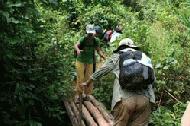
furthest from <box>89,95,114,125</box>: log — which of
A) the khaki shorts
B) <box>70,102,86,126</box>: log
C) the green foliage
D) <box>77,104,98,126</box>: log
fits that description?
the khaki shorts

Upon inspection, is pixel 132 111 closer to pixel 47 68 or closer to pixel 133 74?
pixel 133 74

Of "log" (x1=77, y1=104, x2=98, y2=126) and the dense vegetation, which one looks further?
"log" (x1=77, y1=104, x2=98, y2=126)

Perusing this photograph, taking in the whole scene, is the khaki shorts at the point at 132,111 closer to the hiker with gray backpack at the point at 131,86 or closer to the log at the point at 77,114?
the hiker with gray backpack at the point at 131,86

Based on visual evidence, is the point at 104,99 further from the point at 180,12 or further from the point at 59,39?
the point at 180,12

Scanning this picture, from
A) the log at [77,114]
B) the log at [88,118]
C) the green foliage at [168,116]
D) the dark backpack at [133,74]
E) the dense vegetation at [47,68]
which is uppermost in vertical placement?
the dark backpack at [133,74]

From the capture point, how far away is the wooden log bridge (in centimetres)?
767

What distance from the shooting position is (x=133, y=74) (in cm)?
566

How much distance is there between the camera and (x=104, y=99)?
9695mm

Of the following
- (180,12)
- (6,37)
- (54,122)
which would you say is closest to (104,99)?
(54,122)

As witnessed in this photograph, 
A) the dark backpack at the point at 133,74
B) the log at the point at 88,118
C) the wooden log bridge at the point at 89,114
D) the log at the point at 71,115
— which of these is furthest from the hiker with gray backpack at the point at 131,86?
the log at the point at 71,115

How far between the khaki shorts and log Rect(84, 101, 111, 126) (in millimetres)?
1384

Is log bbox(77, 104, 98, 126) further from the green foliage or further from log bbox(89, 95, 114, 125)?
the green foliage

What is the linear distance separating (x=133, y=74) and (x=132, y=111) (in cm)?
55

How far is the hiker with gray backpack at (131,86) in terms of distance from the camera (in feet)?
18.7
